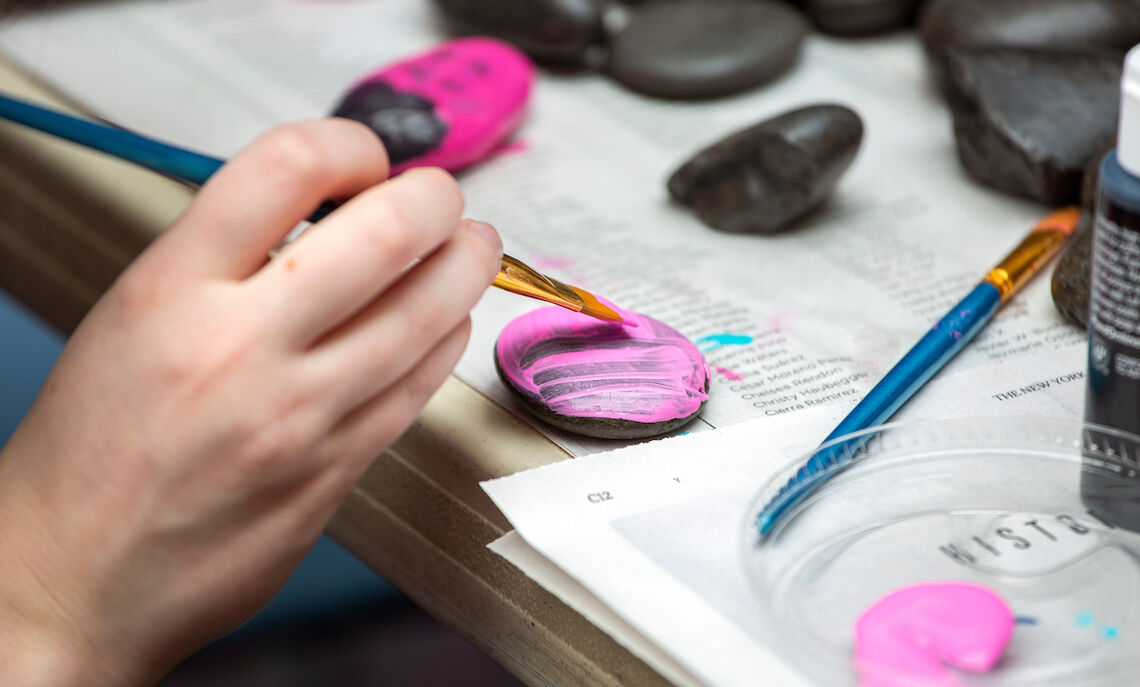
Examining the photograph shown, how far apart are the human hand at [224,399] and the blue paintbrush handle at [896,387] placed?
0.12 metres

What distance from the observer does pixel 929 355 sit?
44cm

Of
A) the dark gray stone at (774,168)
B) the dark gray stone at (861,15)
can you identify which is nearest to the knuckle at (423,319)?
the dark gray stone at (774,168)

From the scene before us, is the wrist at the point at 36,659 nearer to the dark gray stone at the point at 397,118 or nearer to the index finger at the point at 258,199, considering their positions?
the index finger at the point at 258,199

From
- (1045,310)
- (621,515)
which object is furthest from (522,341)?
(1045,310)

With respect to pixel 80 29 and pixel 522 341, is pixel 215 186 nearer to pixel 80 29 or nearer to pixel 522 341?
pixel 522 341

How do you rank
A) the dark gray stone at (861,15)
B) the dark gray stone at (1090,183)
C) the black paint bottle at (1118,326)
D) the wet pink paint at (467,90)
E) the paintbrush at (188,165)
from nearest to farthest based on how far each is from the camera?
the black paint bottle at (1118,326) < the paintbrush at (188,165) < the dark gray stone at (1090,183) < the wet pink paint at (467,90) < the dark gray stone at (861,15)

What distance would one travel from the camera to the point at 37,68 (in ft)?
2.32

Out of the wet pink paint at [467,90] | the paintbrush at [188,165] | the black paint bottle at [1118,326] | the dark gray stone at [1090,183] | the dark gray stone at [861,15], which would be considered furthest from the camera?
the dark gray stone at [861,15]

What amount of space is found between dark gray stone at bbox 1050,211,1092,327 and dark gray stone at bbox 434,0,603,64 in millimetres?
355

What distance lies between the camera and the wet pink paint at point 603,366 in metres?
0.42

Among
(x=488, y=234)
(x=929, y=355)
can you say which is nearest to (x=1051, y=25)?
(x=929, y=355)

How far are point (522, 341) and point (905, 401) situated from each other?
0.15 meters

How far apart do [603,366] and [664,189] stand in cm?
21

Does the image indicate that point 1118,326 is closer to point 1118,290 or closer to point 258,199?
point 1118,290
